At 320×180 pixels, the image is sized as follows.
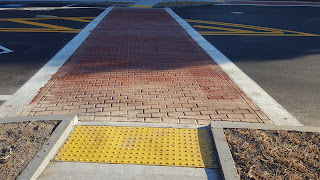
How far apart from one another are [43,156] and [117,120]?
4.87ft

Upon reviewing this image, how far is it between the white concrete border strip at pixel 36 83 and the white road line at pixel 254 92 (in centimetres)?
399

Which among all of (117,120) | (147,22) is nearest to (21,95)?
(117,120)

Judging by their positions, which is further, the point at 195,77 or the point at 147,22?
the point at 147,22

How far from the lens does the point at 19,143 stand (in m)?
4.16

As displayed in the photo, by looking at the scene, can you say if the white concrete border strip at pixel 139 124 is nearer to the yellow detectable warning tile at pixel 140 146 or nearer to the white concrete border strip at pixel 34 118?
the yellow detectable warning tile at pixel 140 146

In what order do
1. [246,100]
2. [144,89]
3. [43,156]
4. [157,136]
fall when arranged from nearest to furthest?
[43,156]
[157,136]
[246,100]
[144,89]

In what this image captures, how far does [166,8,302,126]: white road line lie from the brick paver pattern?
17 cm

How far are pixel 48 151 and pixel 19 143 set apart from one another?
491 mm

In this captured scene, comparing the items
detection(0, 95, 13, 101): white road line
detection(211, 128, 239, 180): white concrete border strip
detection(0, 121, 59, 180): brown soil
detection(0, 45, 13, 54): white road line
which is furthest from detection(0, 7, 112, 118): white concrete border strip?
detection(211, 128, 239, 180): white concrete border strip

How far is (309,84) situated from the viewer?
7.20 metres

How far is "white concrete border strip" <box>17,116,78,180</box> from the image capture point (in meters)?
3.55

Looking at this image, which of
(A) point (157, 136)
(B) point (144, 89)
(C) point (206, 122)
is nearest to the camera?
(A) point (157, 136)

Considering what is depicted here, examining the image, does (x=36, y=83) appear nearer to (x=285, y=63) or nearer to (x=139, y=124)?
(x=139, y=124)

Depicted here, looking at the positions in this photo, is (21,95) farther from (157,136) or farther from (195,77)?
(195,77)
